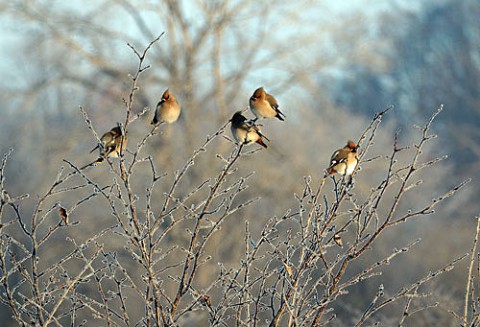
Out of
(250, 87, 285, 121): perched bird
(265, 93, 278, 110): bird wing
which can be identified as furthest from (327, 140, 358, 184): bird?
(265, 93, 278, 110): bird wing

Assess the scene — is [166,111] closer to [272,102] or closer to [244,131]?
[244,131]

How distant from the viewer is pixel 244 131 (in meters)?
4.39

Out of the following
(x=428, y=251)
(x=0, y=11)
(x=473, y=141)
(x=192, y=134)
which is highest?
(x=473, y=141)

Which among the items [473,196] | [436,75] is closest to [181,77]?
[473,196]

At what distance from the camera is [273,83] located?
14375 mm

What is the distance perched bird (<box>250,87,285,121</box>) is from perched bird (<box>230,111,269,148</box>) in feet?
0.26

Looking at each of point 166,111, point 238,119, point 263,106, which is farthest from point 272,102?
point 166,111

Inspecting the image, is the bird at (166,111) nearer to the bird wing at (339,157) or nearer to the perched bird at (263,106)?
the perched bird at (263,106)

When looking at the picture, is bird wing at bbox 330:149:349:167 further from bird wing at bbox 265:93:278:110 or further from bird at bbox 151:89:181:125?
bird at bbox 151:89:181:125

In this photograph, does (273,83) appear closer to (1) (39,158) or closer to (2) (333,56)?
(2) (333,56)

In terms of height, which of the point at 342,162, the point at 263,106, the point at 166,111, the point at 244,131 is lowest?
the point at 342,162

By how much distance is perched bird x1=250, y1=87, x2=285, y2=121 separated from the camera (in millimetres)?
4461

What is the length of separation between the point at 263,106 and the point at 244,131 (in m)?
0.20

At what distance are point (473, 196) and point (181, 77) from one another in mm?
14854
